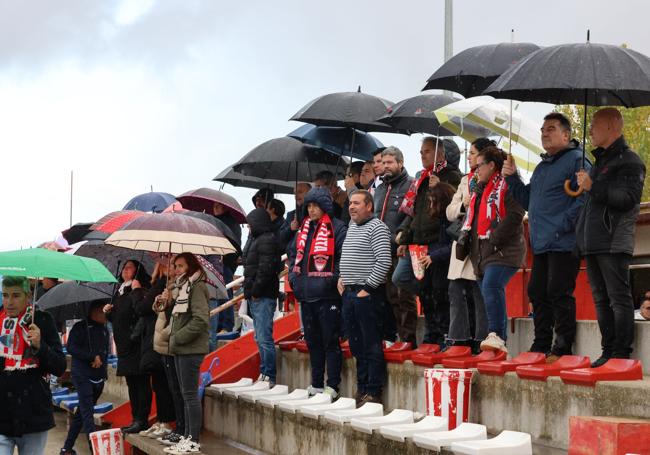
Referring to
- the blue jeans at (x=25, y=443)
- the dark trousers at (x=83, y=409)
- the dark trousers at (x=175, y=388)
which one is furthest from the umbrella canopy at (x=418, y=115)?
the dark trousers at (x=83, y=409)

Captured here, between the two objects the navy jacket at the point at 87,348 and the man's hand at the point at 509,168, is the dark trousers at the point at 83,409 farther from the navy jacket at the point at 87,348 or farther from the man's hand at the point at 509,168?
the man's hand at the point at 509,168

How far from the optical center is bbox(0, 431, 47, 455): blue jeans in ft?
25.7

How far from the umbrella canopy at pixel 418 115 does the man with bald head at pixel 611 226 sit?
314 centimetres

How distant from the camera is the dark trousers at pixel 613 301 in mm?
6926

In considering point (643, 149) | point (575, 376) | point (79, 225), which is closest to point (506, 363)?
point (575, 376)

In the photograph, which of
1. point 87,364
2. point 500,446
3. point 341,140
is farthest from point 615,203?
point 87,364

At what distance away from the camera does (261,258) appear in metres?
11.2

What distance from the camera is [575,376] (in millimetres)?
6676

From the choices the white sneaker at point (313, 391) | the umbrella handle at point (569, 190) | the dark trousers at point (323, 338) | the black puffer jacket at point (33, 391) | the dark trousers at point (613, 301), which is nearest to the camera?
the dark trousers at point (613, 301)

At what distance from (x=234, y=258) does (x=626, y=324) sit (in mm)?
7868

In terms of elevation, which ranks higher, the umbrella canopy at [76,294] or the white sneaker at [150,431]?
the umbrella canopy at [76,294]

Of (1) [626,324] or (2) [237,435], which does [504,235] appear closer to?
(1) [626,324]

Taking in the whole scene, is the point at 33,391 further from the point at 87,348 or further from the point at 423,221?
the point at 87,348

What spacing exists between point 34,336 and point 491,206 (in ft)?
11.5
